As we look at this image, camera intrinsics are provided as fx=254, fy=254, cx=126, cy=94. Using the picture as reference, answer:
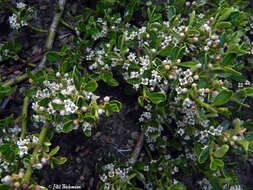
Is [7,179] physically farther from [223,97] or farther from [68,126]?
[223,97]

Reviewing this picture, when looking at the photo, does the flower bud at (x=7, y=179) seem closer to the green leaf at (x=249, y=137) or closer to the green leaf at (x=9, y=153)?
the green leaf at (x=9, y=153)

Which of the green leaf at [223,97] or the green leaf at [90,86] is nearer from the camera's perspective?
the green leaf at [223,97]

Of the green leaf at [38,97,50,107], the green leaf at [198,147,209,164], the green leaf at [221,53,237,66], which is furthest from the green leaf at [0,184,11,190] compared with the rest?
the green leaf at [221,53,237,66]

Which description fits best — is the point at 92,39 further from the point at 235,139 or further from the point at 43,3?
the point at 235,139

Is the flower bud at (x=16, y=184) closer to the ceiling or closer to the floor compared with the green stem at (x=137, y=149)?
closer to the ceiling

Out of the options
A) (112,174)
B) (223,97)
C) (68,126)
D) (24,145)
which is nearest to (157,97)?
(223,97)

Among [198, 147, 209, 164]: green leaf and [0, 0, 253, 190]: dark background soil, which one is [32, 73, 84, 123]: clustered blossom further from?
[198, 147, 209, 164]: green leaf

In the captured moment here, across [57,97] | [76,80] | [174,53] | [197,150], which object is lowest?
[197,150]

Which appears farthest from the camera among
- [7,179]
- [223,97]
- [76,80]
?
[76,80]

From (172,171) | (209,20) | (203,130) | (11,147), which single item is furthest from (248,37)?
(11,147)

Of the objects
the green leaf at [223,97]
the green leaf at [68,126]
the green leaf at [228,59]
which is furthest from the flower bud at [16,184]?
the green leaf at [228,59]

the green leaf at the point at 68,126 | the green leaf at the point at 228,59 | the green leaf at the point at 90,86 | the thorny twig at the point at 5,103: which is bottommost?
the thorny twig at the point at 5,103
